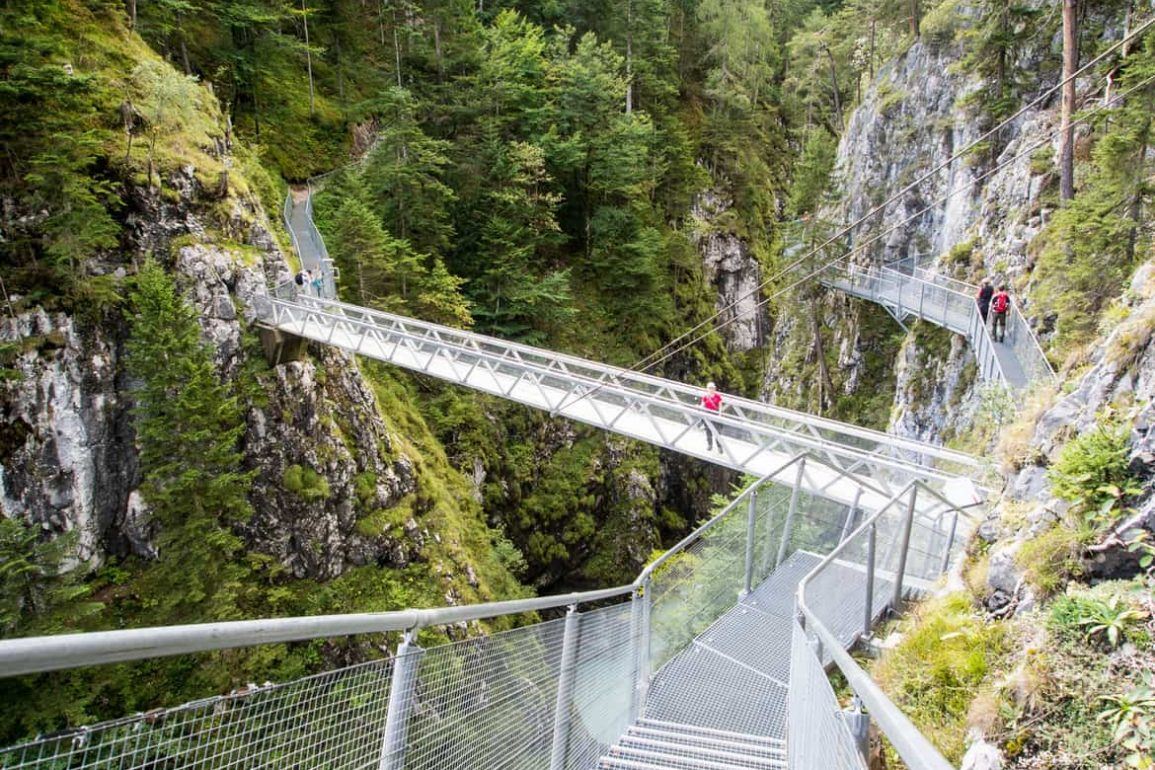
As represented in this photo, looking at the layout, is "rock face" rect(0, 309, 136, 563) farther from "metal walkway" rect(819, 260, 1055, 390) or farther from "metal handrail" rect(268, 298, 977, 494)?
"metal walkway" rect(819, 260, 1055, 390)

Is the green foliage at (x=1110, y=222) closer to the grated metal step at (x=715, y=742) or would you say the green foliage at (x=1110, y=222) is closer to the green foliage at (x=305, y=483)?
the grated metal step at (x=715, y=742)

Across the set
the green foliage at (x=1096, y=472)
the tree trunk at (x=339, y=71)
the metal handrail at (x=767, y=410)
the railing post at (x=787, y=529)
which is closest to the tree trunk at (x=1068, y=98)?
the metal handrail at (x=767, y=410)

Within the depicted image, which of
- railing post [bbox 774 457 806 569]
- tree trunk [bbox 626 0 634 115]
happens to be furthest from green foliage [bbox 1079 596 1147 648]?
tree trunk [bbox 626 0 634 115]

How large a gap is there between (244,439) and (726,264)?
2666 centimetres

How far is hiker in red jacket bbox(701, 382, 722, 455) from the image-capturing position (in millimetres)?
11227

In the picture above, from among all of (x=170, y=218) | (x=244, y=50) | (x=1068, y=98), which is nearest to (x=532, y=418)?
(x=170, y=218)

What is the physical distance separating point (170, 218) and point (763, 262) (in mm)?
29649

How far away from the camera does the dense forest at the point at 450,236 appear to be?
1204 centimetres

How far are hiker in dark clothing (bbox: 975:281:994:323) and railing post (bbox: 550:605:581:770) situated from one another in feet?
47.0

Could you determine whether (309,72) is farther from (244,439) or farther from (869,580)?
(869,580)

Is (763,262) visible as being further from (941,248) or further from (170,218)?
(170,218)

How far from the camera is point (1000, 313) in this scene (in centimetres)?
1371

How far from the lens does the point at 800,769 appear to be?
10.5ft

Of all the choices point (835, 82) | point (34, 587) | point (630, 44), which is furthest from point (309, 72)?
point (835, 82)
